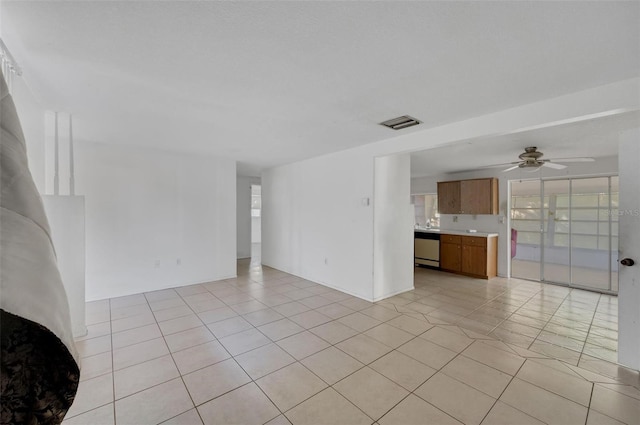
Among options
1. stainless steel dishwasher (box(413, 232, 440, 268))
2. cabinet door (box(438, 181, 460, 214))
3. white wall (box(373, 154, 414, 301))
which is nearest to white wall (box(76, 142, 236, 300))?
white wall (box(373, 154, 414, 301))

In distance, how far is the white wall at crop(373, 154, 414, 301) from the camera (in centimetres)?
409

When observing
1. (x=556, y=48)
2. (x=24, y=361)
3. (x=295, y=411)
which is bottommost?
(x=295, y=411)

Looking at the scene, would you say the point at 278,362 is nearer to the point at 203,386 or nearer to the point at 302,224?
the point at 203,386

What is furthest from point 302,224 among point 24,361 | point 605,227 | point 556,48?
point 605,227

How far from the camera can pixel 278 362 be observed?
2.45 metres

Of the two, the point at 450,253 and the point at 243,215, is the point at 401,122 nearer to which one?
the point at 450,253

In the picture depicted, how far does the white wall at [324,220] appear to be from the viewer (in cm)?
419

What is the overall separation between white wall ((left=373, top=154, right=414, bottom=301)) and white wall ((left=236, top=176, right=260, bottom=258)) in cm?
456

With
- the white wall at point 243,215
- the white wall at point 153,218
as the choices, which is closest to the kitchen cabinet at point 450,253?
the white wall at point 153,218

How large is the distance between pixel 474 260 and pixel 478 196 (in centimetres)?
142

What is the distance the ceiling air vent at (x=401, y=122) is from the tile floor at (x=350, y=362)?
2.41 metres

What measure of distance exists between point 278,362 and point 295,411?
2.01ft

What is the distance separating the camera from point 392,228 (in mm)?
4355

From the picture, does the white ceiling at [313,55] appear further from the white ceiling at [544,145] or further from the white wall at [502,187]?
the white wall at [502,187]
